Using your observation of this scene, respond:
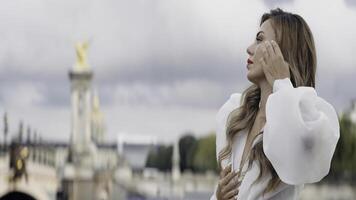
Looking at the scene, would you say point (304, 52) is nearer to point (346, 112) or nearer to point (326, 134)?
point (326, 134)

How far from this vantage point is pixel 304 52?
1173mm

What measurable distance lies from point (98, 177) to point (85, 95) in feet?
8.95

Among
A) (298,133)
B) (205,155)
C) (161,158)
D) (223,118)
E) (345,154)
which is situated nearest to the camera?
(298,133)

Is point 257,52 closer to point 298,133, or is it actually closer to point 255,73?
point 255,73

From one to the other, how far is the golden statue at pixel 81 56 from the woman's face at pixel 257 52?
A: 19.9 metres

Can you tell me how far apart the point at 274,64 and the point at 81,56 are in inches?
815

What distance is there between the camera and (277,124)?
Answer: 3.60ft

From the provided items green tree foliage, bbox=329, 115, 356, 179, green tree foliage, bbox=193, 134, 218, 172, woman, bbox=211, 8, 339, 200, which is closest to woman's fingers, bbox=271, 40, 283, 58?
woman, bbox=211, 8, 339, 200

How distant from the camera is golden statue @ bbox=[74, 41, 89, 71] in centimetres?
2111

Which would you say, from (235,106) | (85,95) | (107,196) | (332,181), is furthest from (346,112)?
(235,106)

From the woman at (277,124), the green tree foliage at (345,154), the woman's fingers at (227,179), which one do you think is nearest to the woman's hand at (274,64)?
the woman at (277,124)

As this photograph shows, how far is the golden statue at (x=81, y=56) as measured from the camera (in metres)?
21.1

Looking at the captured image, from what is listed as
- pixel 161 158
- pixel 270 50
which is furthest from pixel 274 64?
pixel 161 158

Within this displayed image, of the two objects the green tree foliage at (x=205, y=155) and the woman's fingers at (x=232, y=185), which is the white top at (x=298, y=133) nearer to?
the woman's fingers at (x=232, y=185)
